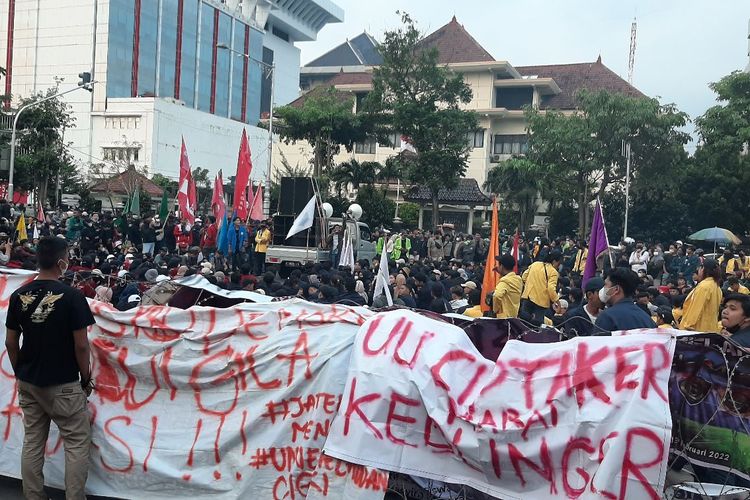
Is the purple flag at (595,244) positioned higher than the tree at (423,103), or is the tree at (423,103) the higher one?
the tree at (423,103)

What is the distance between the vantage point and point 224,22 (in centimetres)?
7456

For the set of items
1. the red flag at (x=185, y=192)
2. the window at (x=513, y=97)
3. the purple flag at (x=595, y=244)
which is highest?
the window at (x=513, y=97)

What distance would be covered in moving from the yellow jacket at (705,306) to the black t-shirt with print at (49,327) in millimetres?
6673

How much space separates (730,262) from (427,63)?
1901 cm

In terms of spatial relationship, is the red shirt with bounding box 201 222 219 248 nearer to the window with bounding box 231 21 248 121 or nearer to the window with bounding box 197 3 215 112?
the window with bounding box 197 3 215 112

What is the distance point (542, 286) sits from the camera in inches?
404

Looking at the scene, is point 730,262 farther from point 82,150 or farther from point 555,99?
point 82,150

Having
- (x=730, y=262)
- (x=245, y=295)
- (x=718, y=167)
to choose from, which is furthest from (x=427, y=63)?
(x=245, y=295)

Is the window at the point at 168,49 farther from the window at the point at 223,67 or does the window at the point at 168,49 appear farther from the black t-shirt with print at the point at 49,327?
Result: the black t-shirt with print at the point at 49,327

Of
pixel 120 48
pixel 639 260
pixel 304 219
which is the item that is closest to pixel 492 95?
pixel 639 260

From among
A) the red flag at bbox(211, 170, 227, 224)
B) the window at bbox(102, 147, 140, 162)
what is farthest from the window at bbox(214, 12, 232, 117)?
the red flag at bbox(211, 170, 227, 224)

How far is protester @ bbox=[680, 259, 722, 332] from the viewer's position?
8.48 metres

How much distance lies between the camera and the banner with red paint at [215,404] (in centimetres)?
475

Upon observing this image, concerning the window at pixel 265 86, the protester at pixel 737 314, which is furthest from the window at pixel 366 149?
the protester at pixel 737 314
